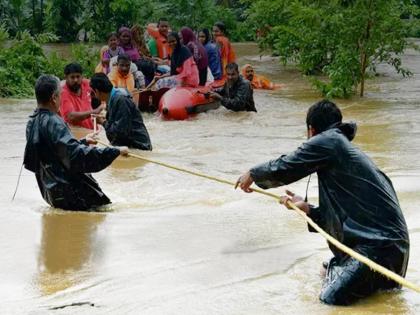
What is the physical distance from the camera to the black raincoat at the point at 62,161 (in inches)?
267

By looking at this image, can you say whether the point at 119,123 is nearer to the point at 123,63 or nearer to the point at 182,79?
the point at 123,63

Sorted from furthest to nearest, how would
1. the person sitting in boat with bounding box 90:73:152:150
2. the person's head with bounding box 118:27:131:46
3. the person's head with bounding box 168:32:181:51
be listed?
1. the person's head with bounding box 118:27:131:46
2. the person's head with bounding box 168:32:181:51
3. the person sitting in boat with bounding box 90:73:152:150

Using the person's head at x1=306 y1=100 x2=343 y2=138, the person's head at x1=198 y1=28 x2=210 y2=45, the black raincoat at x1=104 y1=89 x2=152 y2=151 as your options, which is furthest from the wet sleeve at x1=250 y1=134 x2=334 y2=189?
the person's head at x1=198 y1=28 x2=210 y2=45

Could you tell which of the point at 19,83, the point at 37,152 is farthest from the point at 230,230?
the point at 19,83

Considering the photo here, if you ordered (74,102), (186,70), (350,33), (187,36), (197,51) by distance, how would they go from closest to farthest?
(74,102) < (186,70) < (197,51) < (187,36) < (350,33)

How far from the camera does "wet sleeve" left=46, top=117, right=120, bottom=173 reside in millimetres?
6754

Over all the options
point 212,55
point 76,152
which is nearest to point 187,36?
point 212,55

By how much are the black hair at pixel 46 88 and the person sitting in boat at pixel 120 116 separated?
188cm

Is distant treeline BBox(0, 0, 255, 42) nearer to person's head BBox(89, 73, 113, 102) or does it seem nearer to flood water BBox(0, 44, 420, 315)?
flood water BBox(0, 44, 420, 315)

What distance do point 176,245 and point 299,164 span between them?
1.31 meters

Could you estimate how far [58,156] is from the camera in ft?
22.7

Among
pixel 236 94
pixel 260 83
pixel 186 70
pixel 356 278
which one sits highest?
pixel 186 70

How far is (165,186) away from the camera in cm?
838

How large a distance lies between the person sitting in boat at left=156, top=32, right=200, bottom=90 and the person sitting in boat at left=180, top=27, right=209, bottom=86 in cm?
76
